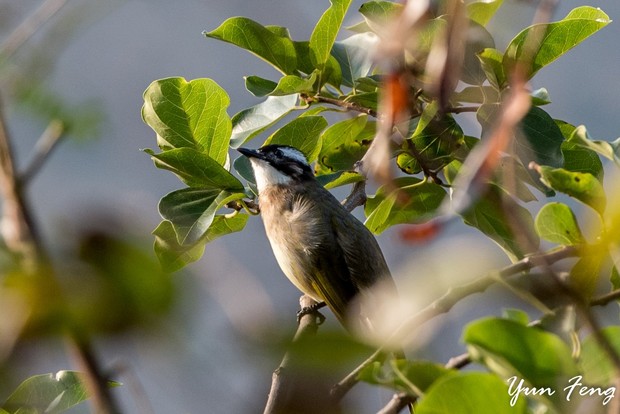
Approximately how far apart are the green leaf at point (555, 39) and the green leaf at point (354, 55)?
1.69 ft

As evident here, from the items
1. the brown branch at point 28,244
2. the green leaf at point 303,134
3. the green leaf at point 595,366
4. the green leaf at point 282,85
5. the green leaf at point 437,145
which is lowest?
the green leaf at point 595,366

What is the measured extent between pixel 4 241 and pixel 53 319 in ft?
0.27

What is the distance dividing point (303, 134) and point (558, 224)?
1.35 metres

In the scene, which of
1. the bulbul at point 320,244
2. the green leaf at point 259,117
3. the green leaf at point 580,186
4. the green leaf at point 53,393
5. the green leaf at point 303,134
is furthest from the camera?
the bulbul at point 320,244

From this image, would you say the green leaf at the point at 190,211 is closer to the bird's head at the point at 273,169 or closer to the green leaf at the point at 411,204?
the green leaf at the point at 411,204

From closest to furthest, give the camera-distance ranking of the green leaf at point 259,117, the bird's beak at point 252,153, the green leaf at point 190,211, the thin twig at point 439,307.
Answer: the thin twig at point 439,307
the green leaf at point 190,211
the green leaf at point 259,117
the bird's beak at point 252,153

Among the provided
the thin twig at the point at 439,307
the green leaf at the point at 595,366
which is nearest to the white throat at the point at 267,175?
the green leaf at the point at 595,366

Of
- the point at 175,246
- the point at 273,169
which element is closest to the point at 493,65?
the point at 175,246

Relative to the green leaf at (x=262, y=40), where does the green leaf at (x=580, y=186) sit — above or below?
below

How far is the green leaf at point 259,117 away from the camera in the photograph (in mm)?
2729

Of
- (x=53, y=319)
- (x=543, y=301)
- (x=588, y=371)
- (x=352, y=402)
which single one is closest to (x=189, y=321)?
(x=53, y=319)

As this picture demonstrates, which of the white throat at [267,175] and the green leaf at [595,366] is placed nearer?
the green leaf at [595,366]

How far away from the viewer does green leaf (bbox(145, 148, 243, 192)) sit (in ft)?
8.18

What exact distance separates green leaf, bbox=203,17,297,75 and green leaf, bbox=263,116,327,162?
0.57 feet
